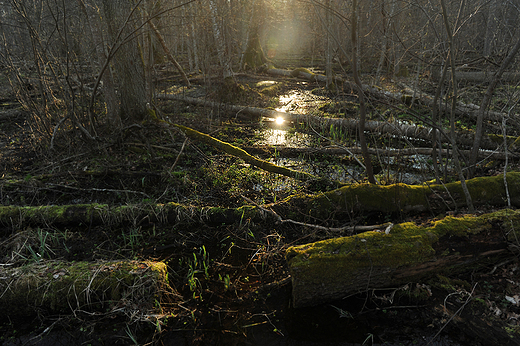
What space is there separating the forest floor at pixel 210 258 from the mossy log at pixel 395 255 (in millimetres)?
160

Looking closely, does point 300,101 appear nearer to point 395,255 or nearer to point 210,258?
point 210,258

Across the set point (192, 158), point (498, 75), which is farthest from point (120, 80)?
point (498, 75)

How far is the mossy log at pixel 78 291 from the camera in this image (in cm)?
276

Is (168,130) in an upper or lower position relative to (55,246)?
upper

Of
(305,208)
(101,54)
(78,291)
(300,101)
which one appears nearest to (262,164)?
(305,208)

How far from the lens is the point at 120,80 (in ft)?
21.4

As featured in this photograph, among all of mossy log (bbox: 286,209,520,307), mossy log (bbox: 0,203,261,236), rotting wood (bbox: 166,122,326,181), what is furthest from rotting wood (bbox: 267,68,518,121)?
mossy log (bbox: 0,203,261,236)

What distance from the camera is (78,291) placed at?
110 inches

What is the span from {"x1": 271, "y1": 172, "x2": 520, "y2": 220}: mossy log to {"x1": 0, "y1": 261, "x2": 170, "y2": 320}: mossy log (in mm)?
2144

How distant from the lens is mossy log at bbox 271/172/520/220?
3.92 metres

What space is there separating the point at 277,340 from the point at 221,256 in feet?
4.16

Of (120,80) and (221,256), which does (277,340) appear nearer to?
(221,256)

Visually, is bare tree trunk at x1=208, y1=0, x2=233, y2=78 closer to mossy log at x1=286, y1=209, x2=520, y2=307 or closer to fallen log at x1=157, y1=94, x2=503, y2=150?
fallen log at x1=157, y1=94, x2=503, y2=150

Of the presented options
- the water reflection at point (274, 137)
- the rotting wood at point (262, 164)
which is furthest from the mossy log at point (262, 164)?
the water reflection at point (274, 137)
